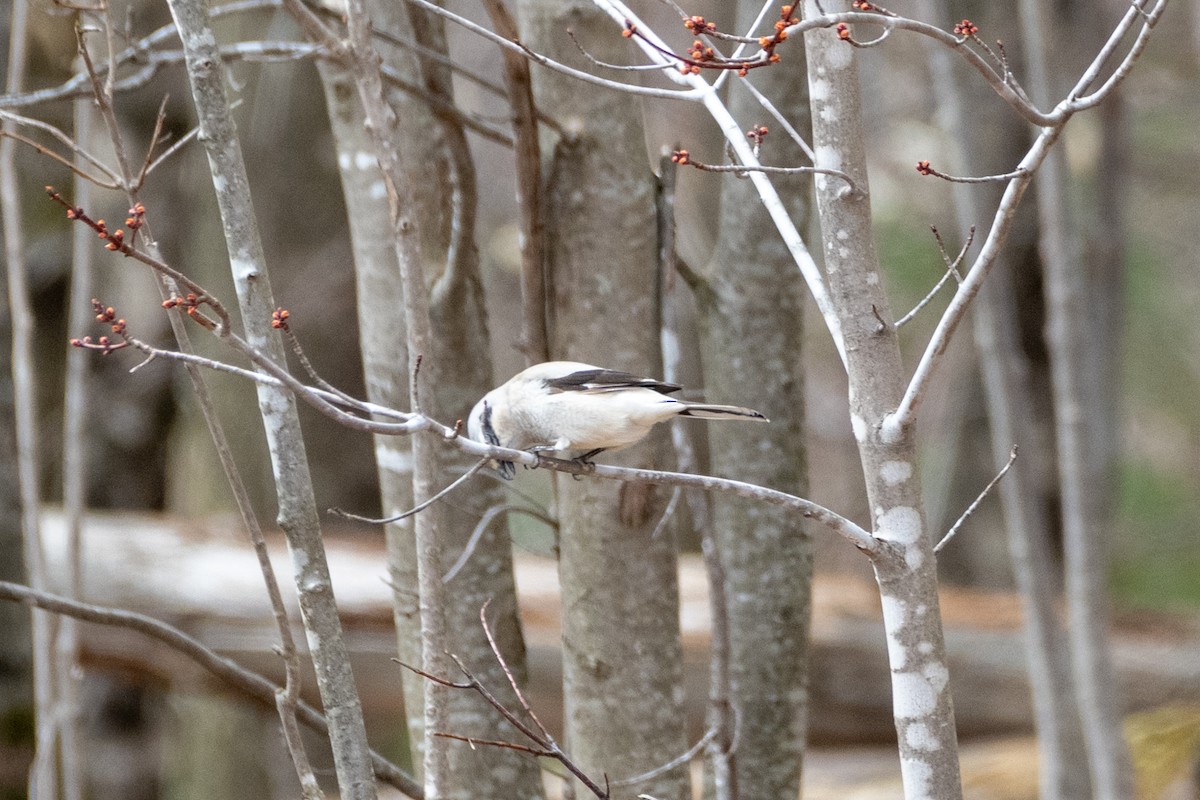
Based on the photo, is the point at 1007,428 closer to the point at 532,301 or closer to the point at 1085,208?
the point at 532,301

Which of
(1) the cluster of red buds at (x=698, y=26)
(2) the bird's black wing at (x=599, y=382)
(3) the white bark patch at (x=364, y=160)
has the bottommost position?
(2) the bird's black wing at (x=599, y=382)

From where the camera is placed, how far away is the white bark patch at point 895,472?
170cm

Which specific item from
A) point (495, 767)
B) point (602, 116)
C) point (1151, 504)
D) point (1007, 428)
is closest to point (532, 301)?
point (602, 116)

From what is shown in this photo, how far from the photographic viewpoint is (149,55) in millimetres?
2820

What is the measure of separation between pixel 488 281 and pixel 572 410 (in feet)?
27.3

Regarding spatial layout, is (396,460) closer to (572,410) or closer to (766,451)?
(572,410)

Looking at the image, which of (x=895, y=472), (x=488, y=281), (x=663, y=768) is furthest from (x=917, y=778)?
(x=488, y=281)

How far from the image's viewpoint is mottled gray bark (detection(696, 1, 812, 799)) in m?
2.97

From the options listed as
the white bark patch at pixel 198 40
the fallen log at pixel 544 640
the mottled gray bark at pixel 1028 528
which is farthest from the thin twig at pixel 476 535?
the fallen log at pixel 544 640

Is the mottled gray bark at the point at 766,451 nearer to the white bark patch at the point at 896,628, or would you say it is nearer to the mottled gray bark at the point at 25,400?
the white bark patch at the point at 896,628

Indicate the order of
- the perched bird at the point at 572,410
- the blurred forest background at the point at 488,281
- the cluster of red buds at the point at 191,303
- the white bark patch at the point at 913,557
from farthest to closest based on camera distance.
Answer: the blurred forest background at the point at 488,281 → the perched bird at the point at 572,410 → the white bark patch at the point at 913,557 → the cluster of red buds at the point at 191,303

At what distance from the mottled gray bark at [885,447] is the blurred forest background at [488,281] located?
304 centimetres

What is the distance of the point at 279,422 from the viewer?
1795 millimetres

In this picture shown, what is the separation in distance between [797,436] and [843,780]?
3.14 metres
